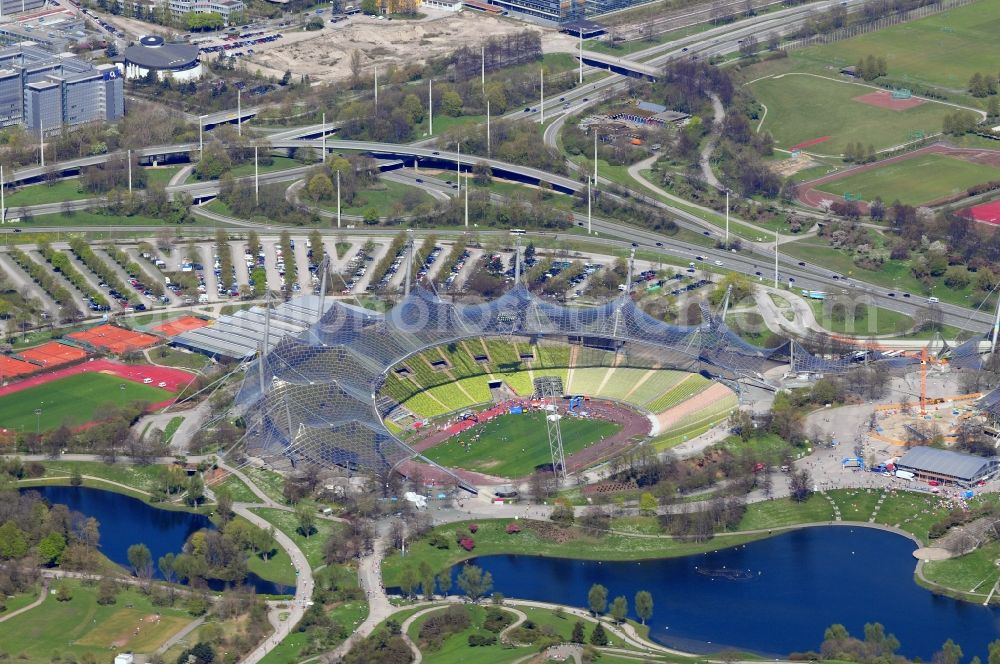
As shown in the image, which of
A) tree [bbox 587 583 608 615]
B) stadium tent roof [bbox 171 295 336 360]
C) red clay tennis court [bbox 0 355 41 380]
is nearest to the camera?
tree [bbox 587 583 608 615]

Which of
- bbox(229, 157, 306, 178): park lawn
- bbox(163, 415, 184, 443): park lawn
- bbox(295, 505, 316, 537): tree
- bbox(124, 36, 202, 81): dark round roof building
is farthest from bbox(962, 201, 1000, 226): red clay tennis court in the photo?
bbox(124, 36, 202, 81): dark round roof building

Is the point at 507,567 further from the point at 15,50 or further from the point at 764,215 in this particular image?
the point at 15,50

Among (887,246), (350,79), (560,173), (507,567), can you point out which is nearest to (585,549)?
(507,567)

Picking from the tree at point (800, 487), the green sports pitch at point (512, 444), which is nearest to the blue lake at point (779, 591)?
the tree at point (800, 487)

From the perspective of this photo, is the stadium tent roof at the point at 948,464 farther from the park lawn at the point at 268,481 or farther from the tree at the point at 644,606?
the park lawn at the point at 268,481

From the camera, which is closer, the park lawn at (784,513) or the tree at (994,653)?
the tree at (994,653)

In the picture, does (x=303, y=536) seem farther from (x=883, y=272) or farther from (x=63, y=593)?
(x=883, y=272)

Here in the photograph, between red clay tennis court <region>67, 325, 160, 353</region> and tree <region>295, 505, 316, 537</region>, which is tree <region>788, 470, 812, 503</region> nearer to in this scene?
tree <region>295, 505, 316, 537</region>
